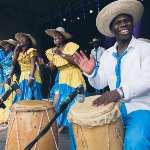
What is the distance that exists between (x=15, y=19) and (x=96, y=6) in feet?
14.2

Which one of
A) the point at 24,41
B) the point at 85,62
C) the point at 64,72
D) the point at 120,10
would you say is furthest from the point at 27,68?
the point at 120,10

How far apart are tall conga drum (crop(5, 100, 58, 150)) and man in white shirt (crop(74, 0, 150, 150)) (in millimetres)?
612

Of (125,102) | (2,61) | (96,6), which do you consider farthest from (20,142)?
(96,6)

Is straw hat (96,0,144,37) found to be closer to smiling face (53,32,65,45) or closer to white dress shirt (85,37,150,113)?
white dress shirt (85,37,150,113)

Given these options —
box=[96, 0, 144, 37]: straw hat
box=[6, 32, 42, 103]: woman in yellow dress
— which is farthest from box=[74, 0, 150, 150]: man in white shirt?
box=[6, 32, 42, 103]: woman in yellow dress

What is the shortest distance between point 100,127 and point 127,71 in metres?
0.58

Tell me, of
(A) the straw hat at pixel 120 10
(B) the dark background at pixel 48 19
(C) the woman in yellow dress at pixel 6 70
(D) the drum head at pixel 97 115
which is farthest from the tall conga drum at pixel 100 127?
(B) the dark background at pixel 48 19

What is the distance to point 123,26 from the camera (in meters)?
2.43

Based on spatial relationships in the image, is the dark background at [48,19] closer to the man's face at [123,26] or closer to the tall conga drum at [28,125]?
the man's face at [123,26]

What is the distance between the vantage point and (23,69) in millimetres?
5469

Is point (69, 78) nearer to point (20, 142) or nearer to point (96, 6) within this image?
point (20, 142)

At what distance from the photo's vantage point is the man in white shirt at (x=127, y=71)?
6.87 feet

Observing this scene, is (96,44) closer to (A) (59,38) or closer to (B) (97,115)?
(A) (59,38)

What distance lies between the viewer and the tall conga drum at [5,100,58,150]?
2637 mm
